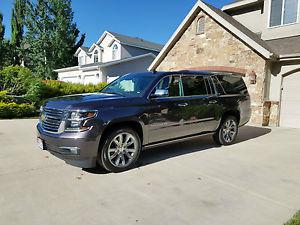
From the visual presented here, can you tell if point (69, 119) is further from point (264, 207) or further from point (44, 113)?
point (264, 207)

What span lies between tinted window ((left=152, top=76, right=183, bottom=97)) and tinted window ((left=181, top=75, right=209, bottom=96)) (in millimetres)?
170

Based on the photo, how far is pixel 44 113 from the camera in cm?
519

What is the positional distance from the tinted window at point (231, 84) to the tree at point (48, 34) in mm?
30557

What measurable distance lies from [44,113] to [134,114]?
5.56ft

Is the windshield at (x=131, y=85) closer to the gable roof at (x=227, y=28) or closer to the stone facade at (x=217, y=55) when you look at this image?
the gable roof at (x=227, y=28)

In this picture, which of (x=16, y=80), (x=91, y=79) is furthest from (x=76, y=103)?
(x=91, y=79)

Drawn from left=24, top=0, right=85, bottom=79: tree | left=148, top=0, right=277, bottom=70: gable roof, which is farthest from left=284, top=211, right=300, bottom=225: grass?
left=24, top=0, right=85, bottom=79: tree

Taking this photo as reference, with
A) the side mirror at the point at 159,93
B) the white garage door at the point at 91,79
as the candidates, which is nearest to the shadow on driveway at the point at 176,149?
the side mirror at the point at 159,93

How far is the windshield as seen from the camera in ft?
18.5

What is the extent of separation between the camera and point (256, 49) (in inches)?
456

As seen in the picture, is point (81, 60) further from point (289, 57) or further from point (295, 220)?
point (295, 220)

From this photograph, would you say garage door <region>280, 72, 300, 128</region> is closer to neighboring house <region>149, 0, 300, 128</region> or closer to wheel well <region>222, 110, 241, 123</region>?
neighboring house <region>149, 0, 300, 128</region>

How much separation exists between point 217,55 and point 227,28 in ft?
4.31

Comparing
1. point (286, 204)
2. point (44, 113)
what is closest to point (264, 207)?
point (286, 204)
